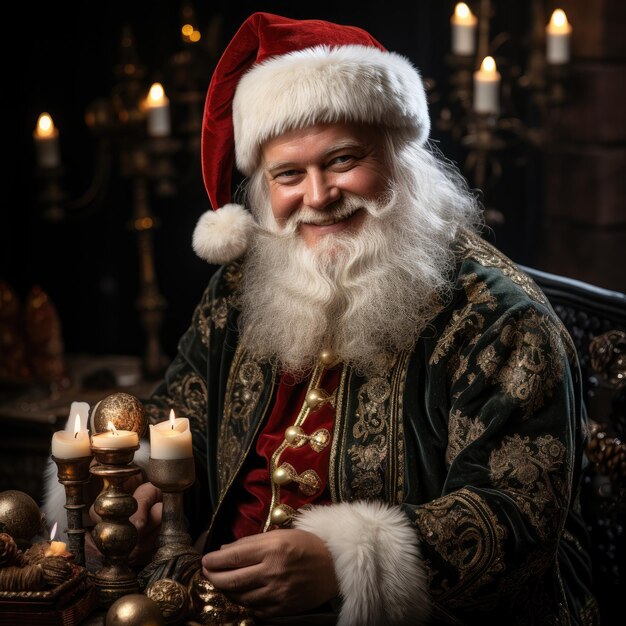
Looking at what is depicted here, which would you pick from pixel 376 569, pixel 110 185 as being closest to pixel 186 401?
pixel 376 569

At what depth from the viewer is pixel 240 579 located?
1.95 m

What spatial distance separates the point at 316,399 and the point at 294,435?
9 cm

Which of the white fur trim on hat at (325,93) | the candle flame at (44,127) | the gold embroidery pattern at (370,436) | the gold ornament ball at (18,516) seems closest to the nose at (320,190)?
the white fur trim on hat at (325,93)

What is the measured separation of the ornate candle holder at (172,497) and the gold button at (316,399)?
454 mm

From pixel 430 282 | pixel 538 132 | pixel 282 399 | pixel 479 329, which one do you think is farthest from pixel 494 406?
pixel 538 132

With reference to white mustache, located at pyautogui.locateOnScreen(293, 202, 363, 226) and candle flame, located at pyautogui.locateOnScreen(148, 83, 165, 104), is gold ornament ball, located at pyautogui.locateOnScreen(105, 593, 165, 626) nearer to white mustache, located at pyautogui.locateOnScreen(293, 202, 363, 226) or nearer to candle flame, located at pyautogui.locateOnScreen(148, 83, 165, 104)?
white mustache, located at pyautogui.locateOnScreen(293, 202, 363, 226)

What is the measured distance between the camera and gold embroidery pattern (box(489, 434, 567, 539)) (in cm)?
209

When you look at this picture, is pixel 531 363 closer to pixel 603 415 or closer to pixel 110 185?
pixel 603 415

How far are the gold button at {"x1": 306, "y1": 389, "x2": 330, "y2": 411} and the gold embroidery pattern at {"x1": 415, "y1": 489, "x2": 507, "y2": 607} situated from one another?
18.1 inches

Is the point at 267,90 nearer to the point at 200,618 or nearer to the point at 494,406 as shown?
the point at 494,406

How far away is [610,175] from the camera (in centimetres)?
409

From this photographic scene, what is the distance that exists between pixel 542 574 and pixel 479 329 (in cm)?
49

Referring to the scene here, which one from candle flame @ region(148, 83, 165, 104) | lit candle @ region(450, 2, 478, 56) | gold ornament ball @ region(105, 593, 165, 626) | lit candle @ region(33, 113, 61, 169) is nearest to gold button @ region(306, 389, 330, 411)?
gold ornament ball @ region(105, 593, 165, 626)

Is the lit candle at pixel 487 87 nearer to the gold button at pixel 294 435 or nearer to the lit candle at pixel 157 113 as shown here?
the lit candle at pixel 157 113
